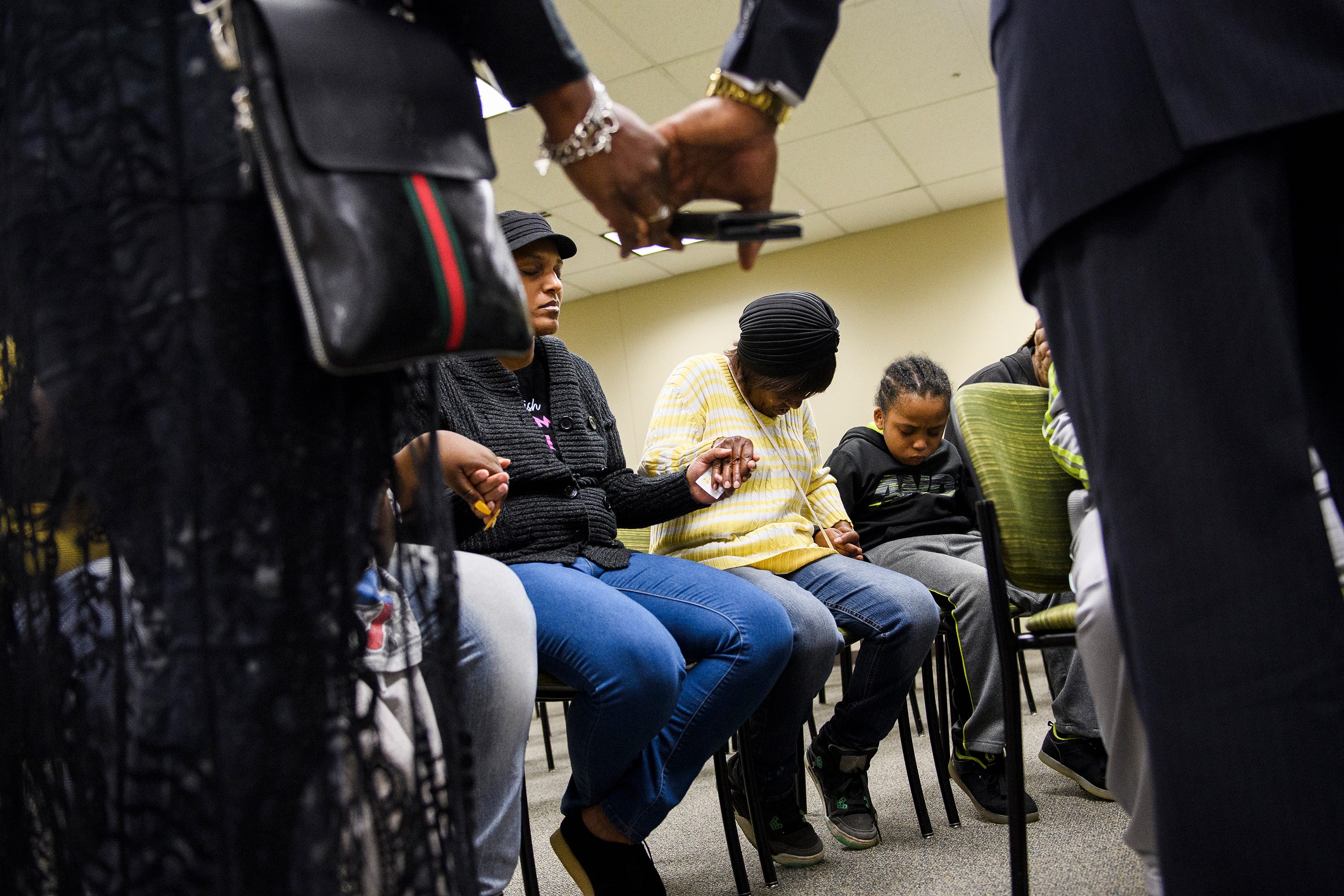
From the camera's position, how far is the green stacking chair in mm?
1352

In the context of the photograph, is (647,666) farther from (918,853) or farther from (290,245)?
(290,245)

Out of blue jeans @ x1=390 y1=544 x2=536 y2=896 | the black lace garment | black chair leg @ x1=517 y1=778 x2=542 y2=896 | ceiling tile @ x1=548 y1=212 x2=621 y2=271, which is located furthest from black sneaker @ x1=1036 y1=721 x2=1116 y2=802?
ceiling tile @ x1=548 y1=212 x2=621 y2=271

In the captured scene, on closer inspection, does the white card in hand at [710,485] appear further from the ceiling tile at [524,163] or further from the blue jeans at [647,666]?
the ceiling tile at [524,163]

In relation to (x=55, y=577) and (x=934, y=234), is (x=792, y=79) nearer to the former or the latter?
(x=55, y=577)

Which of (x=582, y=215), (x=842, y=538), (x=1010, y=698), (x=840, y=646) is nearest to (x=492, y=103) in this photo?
(x=582, y=215)

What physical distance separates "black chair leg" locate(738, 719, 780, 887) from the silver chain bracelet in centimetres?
121

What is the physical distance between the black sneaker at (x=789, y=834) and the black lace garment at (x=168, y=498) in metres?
1.44

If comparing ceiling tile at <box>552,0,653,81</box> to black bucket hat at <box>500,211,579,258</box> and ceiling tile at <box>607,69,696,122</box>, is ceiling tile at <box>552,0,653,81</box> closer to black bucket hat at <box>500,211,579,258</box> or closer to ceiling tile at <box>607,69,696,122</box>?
ceiling tile at <box>607,69,696,122</box>

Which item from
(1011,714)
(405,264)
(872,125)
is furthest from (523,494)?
(872,125)

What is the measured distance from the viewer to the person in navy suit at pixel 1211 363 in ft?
1.90

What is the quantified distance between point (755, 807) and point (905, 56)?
379cm

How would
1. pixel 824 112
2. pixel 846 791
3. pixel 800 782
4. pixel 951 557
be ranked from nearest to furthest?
pixel 846 791, pixel 800 782, pixel 951 557, pixel 824 112

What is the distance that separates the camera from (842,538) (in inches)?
94.6

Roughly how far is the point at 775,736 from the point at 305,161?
160 cm
